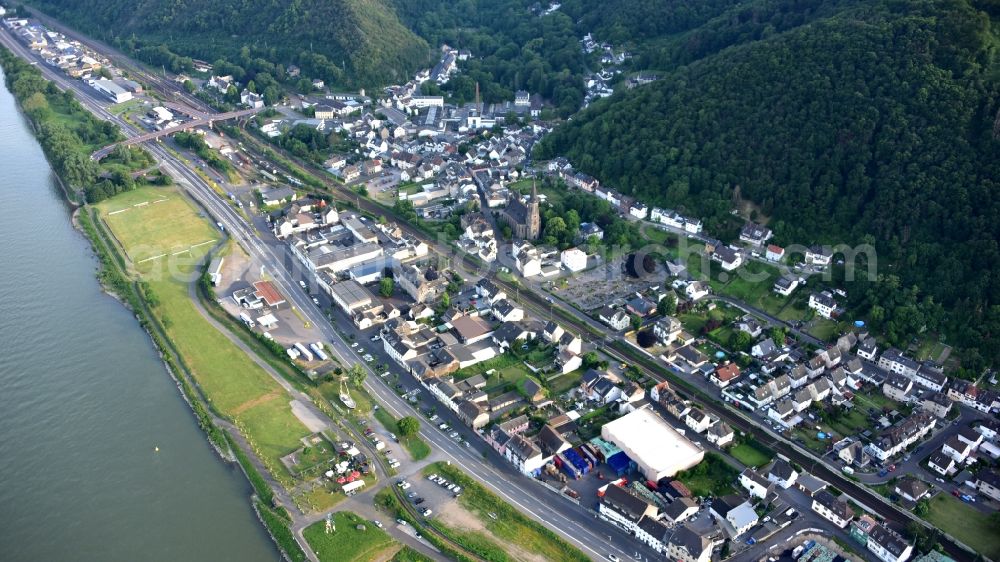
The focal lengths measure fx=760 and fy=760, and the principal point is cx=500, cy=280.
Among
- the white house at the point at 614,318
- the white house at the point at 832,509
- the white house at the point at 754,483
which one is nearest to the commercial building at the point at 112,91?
the white house at the point at 614,318

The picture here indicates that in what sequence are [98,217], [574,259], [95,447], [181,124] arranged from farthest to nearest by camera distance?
[181,124] < [98,217] < [574,259] < [95,447]

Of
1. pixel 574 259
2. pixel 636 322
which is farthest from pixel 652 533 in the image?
pixel 574 259

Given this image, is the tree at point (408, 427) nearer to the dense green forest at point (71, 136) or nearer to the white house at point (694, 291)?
the white house at point (694, 291)

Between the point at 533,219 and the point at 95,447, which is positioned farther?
the point at 533,219

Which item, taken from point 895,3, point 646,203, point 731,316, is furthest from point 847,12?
point 731,316

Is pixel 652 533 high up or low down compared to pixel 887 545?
up

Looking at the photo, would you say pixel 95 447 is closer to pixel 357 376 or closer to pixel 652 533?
pixel 357 376
